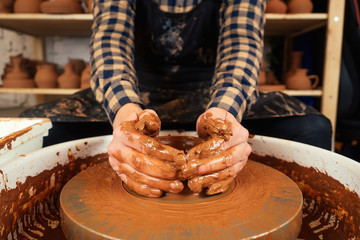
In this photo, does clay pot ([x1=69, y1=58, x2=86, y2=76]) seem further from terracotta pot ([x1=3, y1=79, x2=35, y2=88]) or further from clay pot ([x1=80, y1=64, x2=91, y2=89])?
terracotta pot ([x1=3, y1=79, x2=35, y2=88])

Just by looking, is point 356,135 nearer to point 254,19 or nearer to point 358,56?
point 358,56

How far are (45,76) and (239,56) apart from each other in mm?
1740

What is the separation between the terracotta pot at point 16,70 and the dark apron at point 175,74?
3.97 feet

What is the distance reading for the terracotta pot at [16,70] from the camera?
2.26 meters

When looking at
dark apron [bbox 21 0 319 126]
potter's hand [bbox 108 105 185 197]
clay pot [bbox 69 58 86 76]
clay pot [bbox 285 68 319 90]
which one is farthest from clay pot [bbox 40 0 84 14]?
potter's hand [bbox 108 105 185 197]

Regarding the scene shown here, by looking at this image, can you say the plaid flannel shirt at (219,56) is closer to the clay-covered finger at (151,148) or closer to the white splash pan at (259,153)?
the white splash pan at (259,153)

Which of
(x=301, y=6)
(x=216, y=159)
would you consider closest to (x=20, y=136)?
(x=216, y=159)

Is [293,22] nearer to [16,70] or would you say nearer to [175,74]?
[175,74]

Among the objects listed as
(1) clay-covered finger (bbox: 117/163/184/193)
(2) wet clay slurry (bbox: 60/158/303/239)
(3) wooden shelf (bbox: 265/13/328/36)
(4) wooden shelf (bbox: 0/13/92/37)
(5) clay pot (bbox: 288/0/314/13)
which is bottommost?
(2) wet clay slurry (bbox: 60/158/303/239)

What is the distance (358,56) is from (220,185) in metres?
1.67

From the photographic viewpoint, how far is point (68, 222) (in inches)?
21.8

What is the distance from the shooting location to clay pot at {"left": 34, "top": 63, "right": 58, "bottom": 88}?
2256 mm

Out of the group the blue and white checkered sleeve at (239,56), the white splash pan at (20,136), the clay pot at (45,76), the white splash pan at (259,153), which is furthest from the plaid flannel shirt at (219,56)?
the clay pot at (45,76)

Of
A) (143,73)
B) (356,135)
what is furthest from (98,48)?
(356,135)
